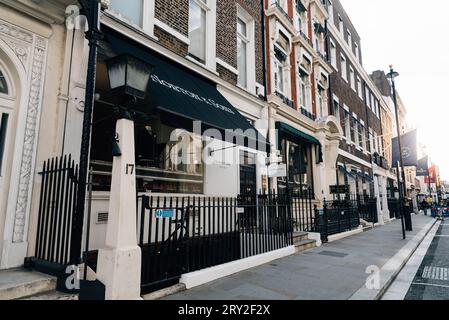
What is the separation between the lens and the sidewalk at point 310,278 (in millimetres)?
4668

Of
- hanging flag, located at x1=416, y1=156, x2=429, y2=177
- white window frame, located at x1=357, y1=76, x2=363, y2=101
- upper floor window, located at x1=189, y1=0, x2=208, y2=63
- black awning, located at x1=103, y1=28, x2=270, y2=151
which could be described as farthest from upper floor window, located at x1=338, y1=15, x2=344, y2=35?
black awning, located at x1=103, y1=28, x2=270, y2=151

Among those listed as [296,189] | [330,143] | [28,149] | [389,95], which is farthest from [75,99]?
[389,95]

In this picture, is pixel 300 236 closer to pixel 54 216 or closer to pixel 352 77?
pixel 54 216

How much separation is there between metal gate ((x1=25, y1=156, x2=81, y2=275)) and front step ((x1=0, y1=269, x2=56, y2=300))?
175mm

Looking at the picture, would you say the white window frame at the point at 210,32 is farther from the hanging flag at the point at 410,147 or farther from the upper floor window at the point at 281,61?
the hanging flag at the point at 410,147

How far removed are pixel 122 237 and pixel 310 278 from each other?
3807 mm

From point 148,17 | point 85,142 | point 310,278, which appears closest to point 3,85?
point 85,142

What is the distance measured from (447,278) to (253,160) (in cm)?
668

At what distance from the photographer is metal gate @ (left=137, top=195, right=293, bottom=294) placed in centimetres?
465

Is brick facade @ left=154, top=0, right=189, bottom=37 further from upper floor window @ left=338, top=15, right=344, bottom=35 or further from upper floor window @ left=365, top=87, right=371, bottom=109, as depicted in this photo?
upper floor window @ left=365, top=87, right=371, bottom=109

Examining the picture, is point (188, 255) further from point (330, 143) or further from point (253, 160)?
point (330, 143)

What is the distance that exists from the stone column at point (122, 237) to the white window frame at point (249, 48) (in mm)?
7781

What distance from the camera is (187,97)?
651cm

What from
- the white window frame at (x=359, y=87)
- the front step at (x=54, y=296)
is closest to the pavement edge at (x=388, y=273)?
the front step at (x=54, y=296)
